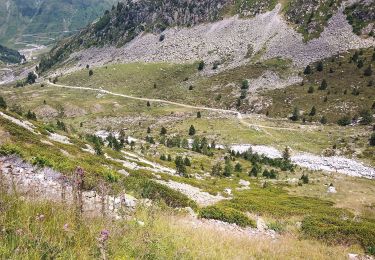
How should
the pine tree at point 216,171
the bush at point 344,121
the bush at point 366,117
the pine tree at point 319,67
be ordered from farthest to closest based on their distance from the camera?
the pine tree at point 319,67
the bush at point 344,121
the bush at point 366,117
the pine tree at point 216,171

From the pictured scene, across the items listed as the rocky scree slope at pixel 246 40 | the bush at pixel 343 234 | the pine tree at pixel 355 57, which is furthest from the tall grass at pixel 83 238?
the rocky scree slope at pixel 246 40

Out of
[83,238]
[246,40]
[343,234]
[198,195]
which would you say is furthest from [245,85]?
[83,238]

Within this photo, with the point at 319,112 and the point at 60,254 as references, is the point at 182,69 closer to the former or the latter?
the point at 319,112

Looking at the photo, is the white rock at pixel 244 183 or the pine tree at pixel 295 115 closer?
the white rock at pixel 244 183

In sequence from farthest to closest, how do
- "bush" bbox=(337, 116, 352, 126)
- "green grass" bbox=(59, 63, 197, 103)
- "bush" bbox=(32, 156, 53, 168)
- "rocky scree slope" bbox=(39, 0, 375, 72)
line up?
"green grass" bbox=(59, 63, 197, 103) < "rocky scree slope" bbox=(39, 0, 375, 72) < "bush" bbox=(337, 116, 352, 126) < "bush" bbox=(32, 156, 53, 168)

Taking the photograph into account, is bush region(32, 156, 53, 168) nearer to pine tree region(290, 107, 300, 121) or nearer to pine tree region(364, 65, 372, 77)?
pine tree region(290, 107, 300, 121)

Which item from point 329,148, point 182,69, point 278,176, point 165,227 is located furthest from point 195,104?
point 165,227

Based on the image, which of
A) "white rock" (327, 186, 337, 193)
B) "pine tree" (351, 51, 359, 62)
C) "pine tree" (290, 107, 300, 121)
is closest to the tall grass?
"white rock" (327, 186, 337, 193)

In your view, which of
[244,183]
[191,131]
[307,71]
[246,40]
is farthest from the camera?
[246,40]

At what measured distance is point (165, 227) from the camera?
1121 cm

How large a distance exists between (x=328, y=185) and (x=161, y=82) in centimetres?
11004

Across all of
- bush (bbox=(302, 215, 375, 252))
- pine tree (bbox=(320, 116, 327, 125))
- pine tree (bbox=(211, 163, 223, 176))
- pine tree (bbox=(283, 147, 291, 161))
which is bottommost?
pine tree (bbox=(283, 147, 291, 161))

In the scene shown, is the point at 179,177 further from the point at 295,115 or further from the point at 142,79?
the point at 142,79

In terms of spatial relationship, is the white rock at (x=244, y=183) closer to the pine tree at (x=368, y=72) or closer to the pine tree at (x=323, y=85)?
the pine tree at (x=323, y=85)
